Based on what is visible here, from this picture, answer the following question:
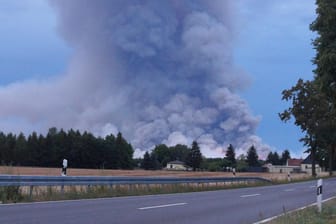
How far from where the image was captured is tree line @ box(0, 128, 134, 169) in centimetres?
10700

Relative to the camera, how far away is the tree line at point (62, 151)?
107000mm

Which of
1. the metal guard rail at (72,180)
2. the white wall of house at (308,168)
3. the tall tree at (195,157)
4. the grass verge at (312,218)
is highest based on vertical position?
the tall tree at (195,157)

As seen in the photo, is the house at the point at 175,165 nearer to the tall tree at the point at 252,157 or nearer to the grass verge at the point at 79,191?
the tall tree at the point at 252,157

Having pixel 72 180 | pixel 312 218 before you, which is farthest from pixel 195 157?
pixel 312 218

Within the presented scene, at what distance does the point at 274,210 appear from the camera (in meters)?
16.2

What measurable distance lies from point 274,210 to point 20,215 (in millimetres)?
7851

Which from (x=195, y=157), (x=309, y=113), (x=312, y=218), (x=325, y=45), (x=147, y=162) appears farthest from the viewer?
(x=195, y=157)

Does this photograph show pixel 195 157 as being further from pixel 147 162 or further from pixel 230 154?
pixel 147 162

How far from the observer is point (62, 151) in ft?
354

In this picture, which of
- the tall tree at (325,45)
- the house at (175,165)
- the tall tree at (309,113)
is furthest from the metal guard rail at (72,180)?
the house at (175,165)

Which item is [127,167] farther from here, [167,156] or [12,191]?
[12,191]

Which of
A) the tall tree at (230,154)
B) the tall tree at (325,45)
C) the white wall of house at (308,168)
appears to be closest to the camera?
the tall tree at (325,45)

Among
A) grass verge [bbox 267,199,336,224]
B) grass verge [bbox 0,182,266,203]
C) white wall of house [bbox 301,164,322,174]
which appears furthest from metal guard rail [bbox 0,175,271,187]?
white wall of house [bbox 301,164,322,174]

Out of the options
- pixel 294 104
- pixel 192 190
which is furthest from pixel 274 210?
pixel 294 104
